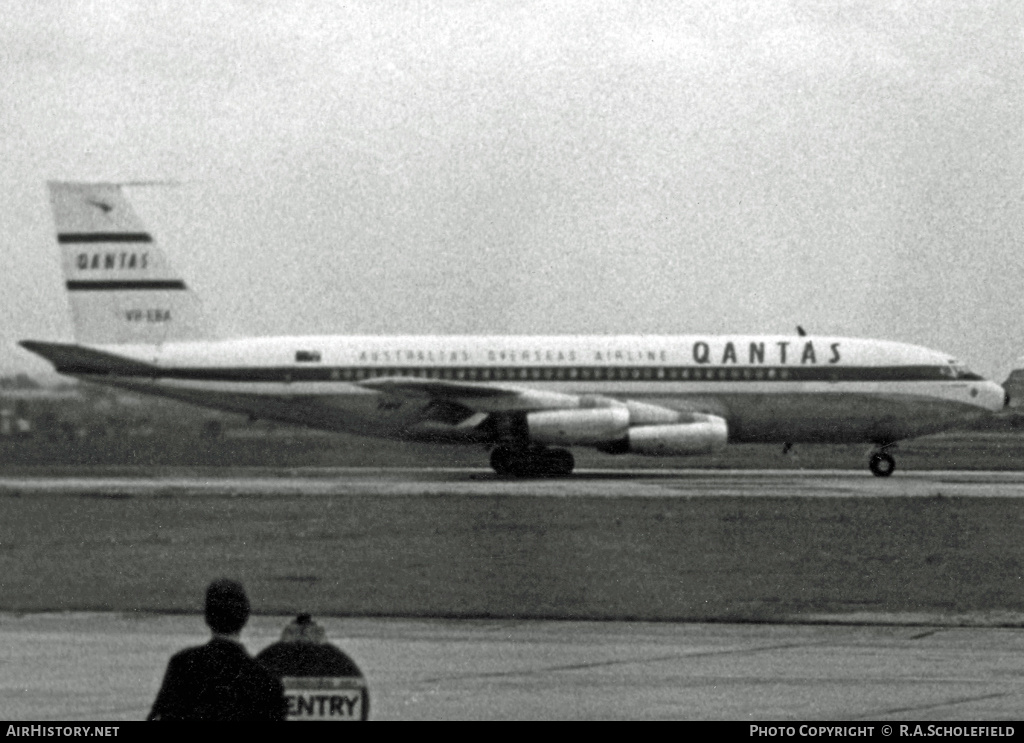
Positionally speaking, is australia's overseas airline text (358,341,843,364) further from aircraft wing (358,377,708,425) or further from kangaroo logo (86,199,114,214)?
kangaroo logo (86,199,114,214)

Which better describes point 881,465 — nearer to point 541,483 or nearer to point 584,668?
point 541,483

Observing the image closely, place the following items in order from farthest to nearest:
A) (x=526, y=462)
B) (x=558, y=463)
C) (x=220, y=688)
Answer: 1. (x=558, y=463)
2. (x=526, y=462)
3. (x=220, y=688)

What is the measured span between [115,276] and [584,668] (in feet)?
130

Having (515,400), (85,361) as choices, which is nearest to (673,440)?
(515,400)

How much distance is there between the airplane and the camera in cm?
5091

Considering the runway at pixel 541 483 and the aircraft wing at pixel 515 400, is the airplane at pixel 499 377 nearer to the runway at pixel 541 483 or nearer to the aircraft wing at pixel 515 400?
the aircraft wing at pixel 515 400

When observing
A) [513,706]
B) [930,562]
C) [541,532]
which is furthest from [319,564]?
[513,706]

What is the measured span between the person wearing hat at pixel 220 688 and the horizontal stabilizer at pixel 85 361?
138 ft

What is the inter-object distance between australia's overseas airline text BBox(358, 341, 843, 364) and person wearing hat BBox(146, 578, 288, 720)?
43.9 m

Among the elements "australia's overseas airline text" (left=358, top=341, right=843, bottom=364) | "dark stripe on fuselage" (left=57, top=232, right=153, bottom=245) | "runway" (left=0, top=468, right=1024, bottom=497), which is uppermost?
"dark stripe on fuselage" (left=57, top=232, right=153, bottom=245)

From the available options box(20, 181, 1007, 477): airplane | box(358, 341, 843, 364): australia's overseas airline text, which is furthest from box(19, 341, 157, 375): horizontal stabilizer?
box(358, 341, 843, 364): australia's overseas airline text

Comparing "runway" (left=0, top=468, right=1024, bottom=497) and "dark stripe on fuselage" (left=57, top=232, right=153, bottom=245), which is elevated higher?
"dark stripe on fuselage" (left=57, top=232, right=153, bottom=245)

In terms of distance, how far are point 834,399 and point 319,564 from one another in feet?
94.5

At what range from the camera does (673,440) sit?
4984 cm
